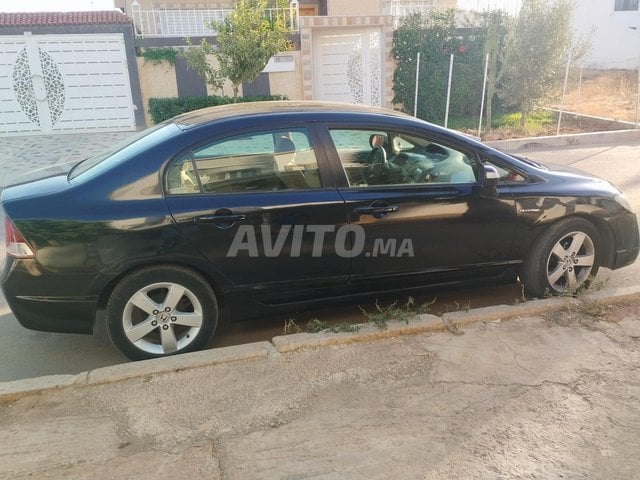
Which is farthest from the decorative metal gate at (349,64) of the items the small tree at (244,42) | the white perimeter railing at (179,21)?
the small tree at (244,42)

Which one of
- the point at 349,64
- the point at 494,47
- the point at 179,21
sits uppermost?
the point at 179,21

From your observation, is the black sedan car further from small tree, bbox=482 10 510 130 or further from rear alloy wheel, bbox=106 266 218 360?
small tree, bbox=482 10 510 130

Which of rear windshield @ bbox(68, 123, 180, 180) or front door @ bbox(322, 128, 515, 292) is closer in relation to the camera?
rear windshield @ bbox(68, 123, 180, 180)

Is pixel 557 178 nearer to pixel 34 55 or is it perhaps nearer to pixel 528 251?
pixel 528 251

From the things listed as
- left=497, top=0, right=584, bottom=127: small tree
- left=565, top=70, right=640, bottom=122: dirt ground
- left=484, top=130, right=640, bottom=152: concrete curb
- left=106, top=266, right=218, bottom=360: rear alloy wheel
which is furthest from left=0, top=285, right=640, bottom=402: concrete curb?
left=565, top=70, right=640, bottom=122: dirt ground

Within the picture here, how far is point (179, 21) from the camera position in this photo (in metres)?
15.9

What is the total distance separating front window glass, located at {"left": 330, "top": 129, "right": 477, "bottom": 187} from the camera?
385 cm

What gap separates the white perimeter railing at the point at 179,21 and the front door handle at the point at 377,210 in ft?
41.3

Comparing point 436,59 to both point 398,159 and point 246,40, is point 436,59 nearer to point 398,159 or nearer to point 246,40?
point 246,40

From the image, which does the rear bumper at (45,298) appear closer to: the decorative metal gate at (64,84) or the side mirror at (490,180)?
the side mirror at (490,180)

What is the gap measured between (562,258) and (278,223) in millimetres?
2268

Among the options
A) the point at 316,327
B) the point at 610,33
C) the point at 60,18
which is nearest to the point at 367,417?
the point at 316,327

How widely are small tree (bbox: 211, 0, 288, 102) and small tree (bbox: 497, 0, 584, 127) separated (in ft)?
19.5

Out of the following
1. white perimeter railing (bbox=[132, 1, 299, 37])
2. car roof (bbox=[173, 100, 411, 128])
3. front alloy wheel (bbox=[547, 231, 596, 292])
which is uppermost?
white perimeter railing (bbox=[132, 1, 299, 37])
